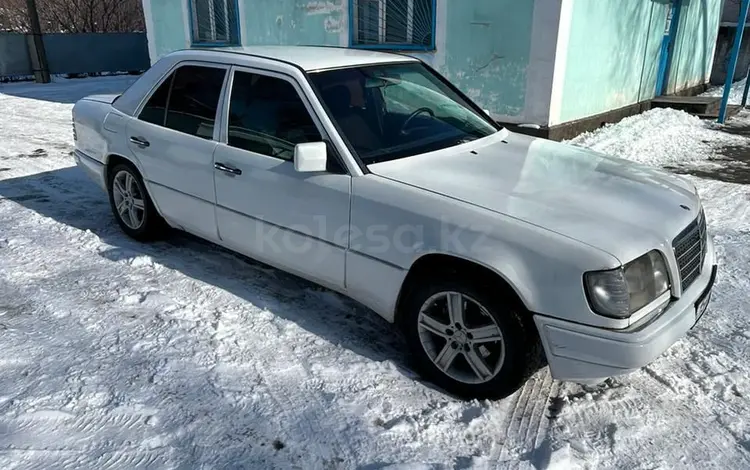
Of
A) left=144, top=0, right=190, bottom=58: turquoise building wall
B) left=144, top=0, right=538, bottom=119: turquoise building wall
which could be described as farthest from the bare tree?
left=144, top=0, right=538, bottom=119: turquoise building wall

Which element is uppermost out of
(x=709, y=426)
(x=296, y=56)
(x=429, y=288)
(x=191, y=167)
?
(x=296, y=56)

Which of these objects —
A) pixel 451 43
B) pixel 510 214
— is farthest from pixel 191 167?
pixel 451 43

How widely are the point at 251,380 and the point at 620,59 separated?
9.81 m

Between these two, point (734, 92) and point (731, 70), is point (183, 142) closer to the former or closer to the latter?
point (731, 70)

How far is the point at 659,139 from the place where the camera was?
9.20 meters

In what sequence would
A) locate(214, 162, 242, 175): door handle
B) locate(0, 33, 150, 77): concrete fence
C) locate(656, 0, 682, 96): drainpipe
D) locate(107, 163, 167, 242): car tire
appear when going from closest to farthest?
locate(214, 162, 242, 175): door handle, locate(107, 163, 167, 242): car tire, locate(656, 0, 682, 96): drainpipe, locate(0, 33, 150, 77): concrete fence

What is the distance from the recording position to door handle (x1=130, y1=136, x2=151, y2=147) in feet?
14.6

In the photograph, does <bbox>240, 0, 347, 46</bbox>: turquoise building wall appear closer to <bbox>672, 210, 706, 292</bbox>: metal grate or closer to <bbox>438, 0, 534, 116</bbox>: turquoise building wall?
<bbox>438, 0, 534, 116</bbox>: turquoise building wall

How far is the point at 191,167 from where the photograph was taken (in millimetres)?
4070

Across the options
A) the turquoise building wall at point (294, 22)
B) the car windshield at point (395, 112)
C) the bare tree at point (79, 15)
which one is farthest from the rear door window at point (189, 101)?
the bare tree at point (79, 15)

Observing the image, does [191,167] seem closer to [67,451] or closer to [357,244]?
[357,244]

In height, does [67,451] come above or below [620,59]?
below

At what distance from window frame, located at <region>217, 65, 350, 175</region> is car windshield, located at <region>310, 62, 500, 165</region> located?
9 cm

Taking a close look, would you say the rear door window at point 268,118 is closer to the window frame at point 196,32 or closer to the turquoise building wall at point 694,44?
the window frame at point 196,32
